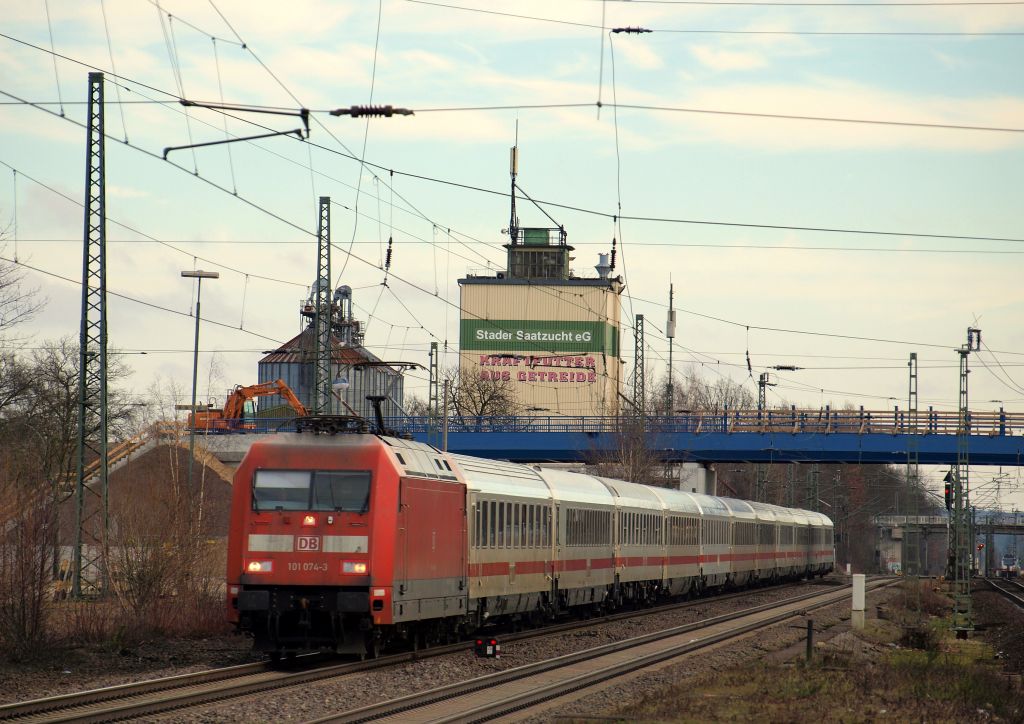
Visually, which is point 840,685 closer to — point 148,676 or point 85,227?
point 148,676

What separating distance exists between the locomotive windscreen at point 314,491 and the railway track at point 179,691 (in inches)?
97.7

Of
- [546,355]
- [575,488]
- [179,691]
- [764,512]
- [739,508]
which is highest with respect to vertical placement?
[546,355]

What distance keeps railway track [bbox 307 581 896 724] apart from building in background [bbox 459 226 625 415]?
232 feet

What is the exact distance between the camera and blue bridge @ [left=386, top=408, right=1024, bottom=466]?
66.3 meters

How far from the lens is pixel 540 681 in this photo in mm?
21531

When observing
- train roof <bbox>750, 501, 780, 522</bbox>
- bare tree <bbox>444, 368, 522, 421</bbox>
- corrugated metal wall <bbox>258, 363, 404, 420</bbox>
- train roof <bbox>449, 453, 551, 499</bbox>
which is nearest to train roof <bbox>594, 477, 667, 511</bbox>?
train roof <bbox>449, 453, 551, 499</bbox>

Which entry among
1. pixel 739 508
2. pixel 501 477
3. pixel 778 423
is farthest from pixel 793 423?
pixel 501 477

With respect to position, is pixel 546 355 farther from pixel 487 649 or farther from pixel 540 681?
pixel 540 681

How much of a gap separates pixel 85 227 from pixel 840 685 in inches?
711

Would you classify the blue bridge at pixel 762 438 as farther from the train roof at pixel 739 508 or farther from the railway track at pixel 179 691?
the railway track at pixel 179 691

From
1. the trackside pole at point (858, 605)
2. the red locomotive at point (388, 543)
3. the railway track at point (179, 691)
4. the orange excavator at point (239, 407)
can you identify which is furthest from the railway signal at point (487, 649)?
the orange excavator at point (239, 407)

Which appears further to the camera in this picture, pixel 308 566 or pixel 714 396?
pixel 714 396

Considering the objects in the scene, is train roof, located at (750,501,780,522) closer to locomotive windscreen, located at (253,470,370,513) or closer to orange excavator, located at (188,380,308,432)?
orange excavator, located at (188,380,308,432)

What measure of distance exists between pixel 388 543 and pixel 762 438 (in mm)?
49438
